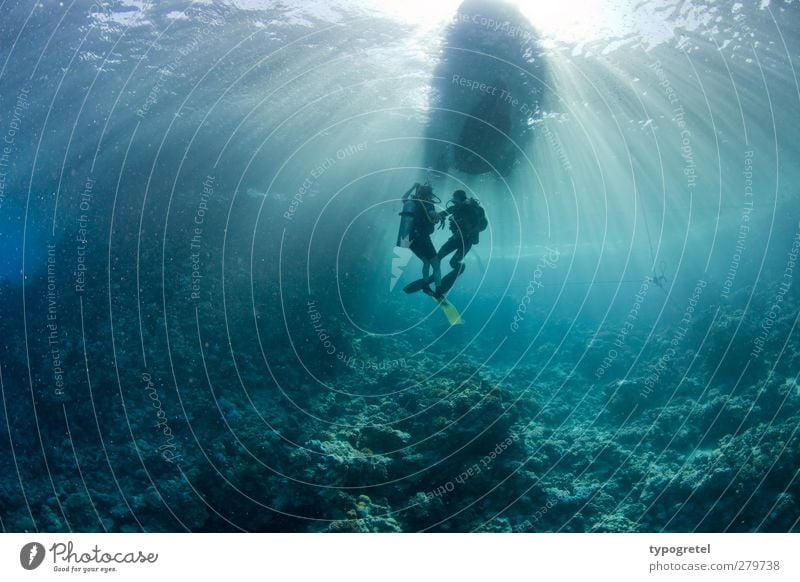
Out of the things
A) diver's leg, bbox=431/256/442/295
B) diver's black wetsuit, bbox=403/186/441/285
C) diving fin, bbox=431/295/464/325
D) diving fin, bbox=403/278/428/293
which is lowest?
diving fin, bbox=431/295/464/325

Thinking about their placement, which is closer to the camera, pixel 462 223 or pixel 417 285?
pixel 417 285

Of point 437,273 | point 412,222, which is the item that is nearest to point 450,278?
point 437,273

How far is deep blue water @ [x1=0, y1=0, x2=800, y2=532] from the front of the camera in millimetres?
5258

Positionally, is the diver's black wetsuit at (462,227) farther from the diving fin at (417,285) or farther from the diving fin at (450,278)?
the diving fin at (417,285)

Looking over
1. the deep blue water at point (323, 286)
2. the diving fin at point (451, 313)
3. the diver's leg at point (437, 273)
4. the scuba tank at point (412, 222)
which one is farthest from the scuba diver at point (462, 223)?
the deep blue water at point (323, 286)

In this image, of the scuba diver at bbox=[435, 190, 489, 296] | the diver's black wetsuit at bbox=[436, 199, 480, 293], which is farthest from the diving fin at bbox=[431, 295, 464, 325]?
the diver's black wetsuit at bbox=[436, 199, 480, 293]

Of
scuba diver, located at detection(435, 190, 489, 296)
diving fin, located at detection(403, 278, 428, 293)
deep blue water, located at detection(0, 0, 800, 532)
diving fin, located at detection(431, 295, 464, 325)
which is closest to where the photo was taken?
deep blue water, located at detection(0, 0, 800, 532)

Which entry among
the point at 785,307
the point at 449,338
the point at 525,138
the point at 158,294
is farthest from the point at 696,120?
the point at 158,294

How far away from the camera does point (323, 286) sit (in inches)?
440

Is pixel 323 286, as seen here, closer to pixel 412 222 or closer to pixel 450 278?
pixel 412 222

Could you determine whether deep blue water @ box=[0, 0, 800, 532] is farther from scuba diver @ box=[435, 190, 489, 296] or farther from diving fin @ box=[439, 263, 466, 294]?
diving fin @ box=[439, 263, 466, 294]
